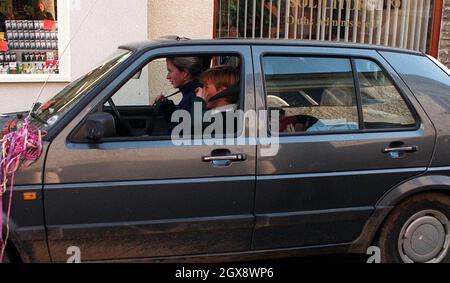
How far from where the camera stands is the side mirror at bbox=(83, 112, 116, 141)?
299 centimetres

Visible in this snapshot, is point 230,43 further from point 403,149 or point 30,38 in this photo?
point 30,38

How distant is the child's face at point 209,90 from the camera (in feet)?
11.7

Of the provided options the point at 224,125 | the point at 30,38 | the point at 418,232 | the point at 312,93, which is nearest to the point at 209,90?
the point at 224,125

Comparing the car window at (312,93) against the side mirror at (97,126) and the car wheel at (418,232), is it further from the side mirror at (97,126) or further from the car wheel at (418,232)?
the side mirror at (97,126)

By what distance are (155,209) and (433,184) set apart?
1911 millimetres

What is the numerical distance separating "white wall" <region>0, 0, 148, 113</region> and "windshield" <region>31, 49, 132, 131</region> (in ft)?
11.1

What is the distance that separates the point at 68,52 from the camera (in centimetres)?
697

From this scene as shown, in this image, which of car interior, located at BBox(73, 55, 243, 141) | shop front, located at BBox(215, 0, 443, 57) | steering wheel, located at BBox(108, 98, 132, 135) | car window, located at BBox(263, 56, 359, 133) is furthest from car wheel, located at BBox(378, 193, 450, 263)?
shop front, located at BBox(215, 0, 443, 57)

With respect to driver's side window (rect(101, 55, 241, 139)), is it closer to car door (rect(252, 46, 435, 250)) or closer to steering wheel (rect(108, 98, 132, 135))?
steering wheel (rect(108, 98, 132, 135))

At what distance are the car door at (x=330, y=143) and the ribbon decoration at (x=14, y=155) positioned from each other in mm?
1352

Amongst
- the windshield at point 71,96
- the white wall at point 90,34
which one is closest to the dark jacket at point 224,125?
the windshield at point 71,96

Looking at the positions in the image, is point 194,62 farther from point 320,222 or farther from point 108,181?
point 320,222

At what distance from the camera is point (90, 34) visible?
6938mm

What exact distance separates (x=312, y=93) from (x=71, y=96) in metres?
1.61
